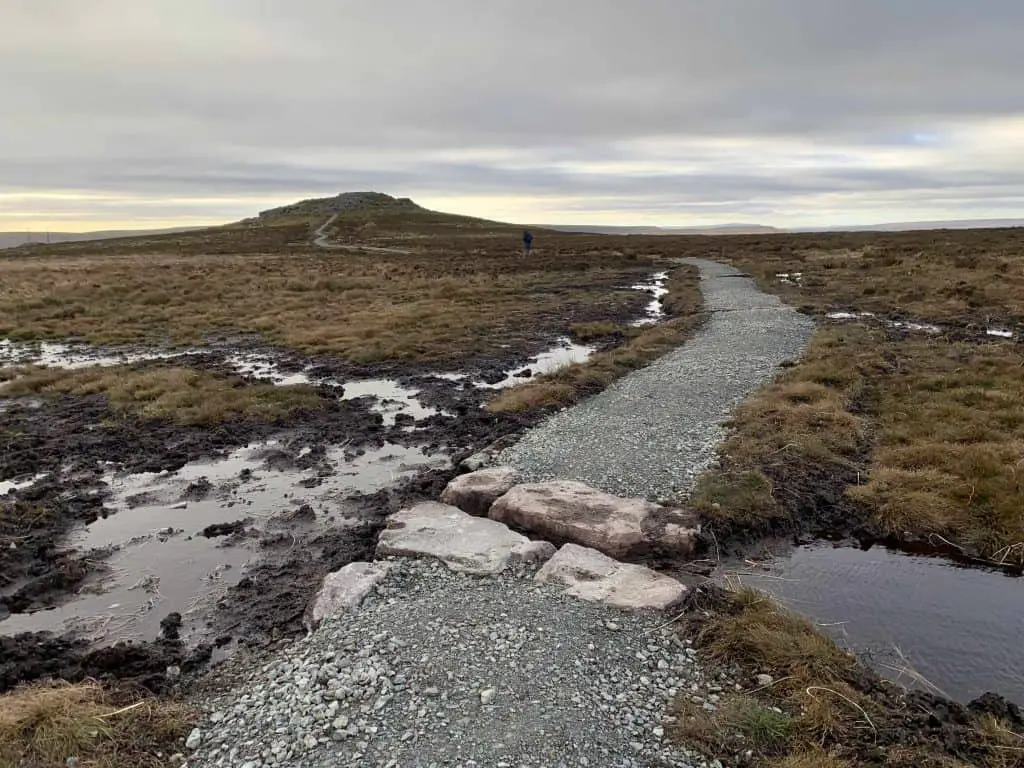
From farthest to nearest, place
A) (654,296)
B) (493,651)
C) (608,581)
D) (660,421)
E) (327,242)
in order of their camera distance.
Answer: (327,242), (654,296), (660,421), (608,581), (493,651)

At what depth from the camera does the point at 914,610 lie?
29.3ft

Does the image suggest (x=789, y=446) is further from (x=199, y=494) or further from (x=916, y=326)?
(x=916, y=326)

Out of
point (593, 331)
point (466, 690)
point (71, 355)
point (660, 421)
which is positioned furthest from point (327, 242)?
point (466, 690)

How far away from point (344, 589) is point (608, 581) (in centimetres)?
363

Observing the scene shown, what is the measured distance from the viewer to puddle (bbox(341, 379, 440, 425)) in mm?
19391

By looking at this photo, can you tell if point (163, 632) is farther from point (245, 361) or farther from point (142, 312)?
point (142, 312)

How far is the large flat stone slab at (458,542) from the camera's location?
976cm

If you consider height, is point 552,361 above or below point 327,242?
below

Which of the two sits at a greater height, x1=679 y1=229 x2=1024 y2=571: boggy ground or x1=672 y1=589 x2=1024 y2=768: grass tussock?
x1=679 y1=229 x2=1024 y2=571: boggy ground

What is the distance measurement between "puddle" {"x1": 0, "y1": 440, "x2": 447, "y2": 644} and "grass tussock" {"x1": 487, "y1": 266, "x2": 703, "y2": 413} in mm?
4028

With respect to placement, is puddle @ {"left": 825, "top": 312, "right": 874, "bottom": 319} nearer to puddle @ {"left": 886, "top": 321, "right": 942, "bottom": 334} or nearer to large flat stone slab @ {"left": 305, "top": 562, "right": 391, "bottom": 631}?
puddle @ {"left": 886, "top": 321, "right": 942, "bottom": 334}

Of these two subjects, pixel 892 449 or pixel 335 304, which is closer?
pixel 892 449

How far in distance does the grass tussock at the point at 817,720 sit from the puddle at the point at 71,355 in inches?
1028

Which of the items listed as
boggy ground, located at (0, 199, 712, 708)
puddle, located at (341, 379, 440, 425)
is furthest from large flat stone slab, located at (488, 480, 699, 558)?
puddle, located at (341, 379, 440, 425)
